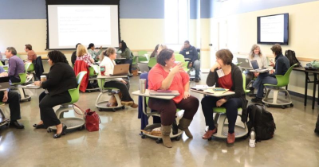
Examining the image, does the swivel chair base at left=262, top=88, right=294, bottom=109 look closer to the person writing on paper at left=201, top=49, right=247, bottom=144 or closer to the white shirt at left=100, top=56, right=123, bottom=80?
the person writing on paper at left=201, top=49, right=247, bottom=144

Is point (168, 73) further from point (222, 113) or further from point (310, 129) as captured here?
point (310, 129)

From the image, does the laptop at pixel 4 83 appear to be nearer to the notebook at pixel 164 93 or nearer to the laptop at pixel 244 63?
the notebook at pixel 164 93

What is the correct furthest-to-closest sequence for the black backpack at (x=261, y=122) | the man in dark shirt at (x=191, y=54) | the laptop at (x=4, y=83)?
the man in dark shirt at (x=191, y=54) < the laptop at (x=4, y=83) < the black backpack at (x=261, y=122)

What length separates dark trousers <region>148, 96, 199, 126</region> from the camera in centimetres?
356

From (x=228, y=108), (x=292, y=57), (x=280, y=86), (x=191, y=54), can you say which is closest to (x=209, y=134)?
(x=228, y=108)

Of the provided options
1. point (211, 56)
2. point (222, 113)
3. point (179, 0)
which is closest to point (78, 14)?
point (179, 0)

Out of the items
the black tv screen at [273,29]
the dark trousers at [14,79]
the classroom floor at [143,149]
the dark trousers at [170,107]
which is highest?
the black tv screen at [273,29]

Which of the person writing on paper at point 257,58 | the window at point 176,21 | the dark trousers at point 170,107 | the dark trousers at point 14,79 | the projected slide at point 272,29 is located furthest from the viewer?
the window at point 176,21

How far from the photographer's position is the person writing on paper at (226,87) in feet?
11.9

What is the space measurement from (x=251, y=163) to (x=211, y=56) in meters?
8.04

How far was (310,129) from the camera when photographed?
4203 millimetres

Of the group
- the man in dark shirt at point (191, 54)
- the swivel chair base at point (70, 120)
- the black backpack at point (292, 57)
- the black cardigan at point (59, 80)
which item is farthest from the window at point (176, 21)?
the black cardigan at point (59, 80)

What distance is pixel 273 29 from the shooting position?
23.0ft

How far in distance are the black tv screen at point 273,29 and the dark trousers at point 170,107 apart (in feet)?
12.7
